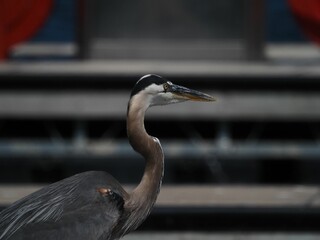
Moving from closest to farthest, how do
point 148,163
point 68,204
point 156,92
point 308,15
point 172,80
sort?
1. point 68,204
2. point 156,92
3. point 148,163
4. point 172,80
5. point 308,15

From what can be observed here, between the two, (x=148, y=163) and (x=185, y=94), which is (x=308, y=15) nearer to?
(x=185, y=94)

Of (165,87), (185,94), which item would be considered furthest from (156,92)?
(185,94)

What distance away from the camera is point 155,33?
8578 mm

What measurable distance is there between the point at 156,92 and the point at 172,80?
8.89ft

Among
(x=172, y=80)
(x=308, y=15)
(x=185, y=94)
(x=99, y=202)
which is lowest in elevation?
(x=172, y=80)

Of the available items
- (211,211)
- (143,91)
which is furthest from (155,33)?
(143,91)

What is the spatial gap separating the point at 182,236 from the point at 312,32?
7.22 feet

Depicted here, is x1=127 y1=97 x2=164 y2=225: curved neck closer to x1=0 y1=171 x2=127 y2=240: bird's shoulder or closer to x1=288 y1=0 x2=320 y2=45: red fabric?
x1=0 y1=171 x2=127 y2=240: bird's shoulder

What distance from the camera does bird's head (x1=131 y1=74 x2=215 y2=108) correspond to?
5.73 metres

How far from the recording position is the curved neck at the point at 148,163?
19.0 feet

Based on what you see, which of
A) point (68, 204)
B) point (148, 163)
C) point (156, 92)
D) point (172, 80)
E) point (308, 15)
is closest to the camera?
point (68, 204)

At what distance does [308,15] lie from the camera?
8625 mm

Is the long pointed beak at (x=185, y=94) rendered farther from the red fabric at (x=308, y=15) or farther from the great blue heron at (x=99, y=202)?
the red fabric at (x=308, y=15)

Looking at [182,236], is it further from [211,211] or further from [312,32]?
[312,32]
